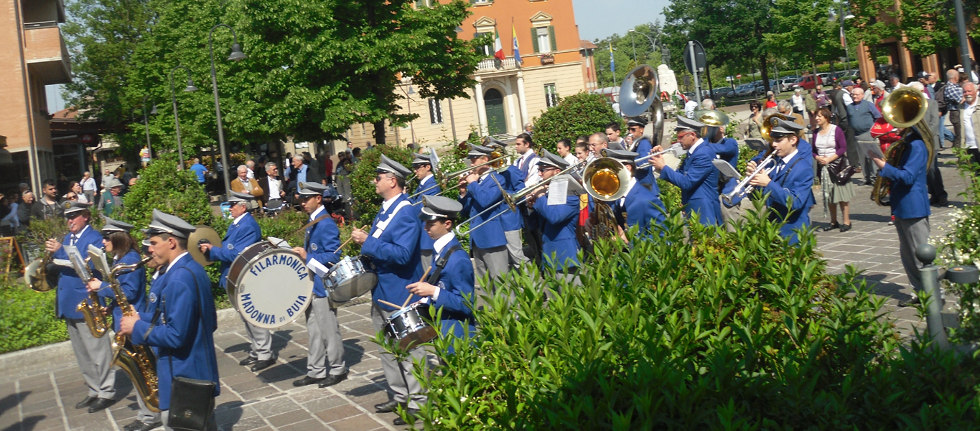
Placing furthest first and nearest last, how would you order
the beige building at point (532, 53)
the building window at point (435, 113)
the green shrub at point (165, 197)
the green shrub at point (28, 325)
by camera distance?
the beige building at point (532, 53) < the building window at point (435, 113) < the green shrub at point (165, 197) < the green shrub at point (28, 325)

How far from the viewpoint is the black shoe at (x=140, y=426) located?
26.5ft

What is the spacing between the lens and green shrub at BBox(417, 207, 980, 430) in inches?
137

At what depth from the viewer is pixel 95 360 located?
925 cm

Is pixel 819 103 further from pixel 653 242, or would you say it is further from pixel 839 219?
pixel 653 242

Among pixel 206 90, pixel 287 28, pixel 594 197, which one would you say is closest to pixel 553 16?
pixel 206 90

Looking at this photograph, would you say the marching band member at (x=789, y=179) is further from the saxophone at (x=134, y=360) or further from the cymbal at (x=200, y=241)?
the cymbal at (x=200, y=241)

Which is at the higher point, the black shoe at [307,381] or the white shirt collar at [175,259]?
the white shirt collar at [175,259]

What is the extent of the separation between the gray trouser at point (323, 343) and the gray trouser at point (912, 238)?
5207mm

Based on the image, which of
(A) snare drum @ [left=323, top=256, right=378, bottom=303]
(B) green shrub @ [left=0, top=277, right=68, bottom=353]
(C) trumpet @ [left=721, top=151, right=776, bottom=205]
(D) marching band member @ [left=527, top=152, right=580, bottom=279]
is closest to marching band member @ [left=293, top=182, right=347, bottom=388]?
(A) snare drum @ [left=323, top=256, right=378, bottom=303]

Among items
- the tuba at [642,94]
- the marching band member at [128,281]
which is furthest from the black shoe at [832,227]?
the marching band member at [128,281]

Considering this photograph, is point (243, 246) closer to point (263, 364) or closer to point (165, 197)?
point (263, 364)

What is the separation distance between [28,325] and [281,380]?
14.9 ft

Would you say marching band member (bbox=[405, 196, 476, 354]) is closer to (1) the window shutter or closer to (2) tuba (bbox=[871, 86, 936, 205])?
(2) tuba (bbox=[871, 86, 936, 205])

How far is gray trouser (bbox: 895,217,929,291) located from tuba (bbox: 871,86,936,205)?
14.6 inches
